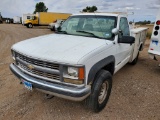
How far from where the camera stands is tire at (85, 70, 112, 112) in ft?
9.64

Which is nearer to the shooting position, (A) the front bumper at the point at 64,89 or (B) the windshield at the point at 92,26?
(A) the front bumper at the point at 64,89

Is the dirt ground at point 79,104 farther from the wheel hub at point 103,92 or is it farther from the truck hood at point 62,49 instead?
the truck hood at point 62,49

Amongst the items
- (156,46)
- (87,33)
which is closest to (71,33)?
(87,33)

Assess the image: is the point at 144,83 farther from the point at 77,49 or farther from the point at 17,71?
the point at 17,71

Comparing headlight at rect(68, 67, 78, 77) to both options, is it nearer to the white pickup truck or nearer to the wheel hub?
the white pickup truck

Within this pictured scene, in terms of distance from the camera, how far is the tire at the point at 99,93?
2938mm

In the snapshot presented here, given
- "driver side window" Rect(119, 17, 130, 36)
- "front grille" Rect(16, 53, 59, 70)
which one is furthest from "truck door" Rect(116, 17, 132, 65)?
"front grille" Rect(16, 53, 59, 70)

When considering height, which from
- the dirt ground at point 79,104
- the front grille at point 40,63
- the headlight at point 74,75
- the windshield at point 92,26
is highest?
the windshield at point 92,26

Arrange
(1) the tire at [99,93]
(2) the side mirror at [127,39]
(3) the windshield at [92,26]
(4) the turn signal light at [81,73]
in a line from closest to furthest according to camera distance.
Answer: (4) the turn signal light at [81,73], (1) the tire at [99,93], (2) the side mirror at [127,39], (3) the windshield at [92,26]

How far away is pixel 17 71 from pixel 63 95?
4.09ft

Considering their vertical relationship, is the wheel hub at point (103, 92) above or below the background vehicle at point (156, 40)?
below

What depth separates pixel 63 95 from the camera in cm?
262

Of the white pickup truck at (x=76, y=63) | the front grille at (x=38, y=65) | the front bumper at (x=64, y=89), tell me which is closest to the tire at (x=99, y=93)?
the white pickup truck at (x=76, y=63)

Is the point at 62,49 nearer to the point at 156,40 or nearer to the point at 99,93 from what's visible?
the point at 99,93
